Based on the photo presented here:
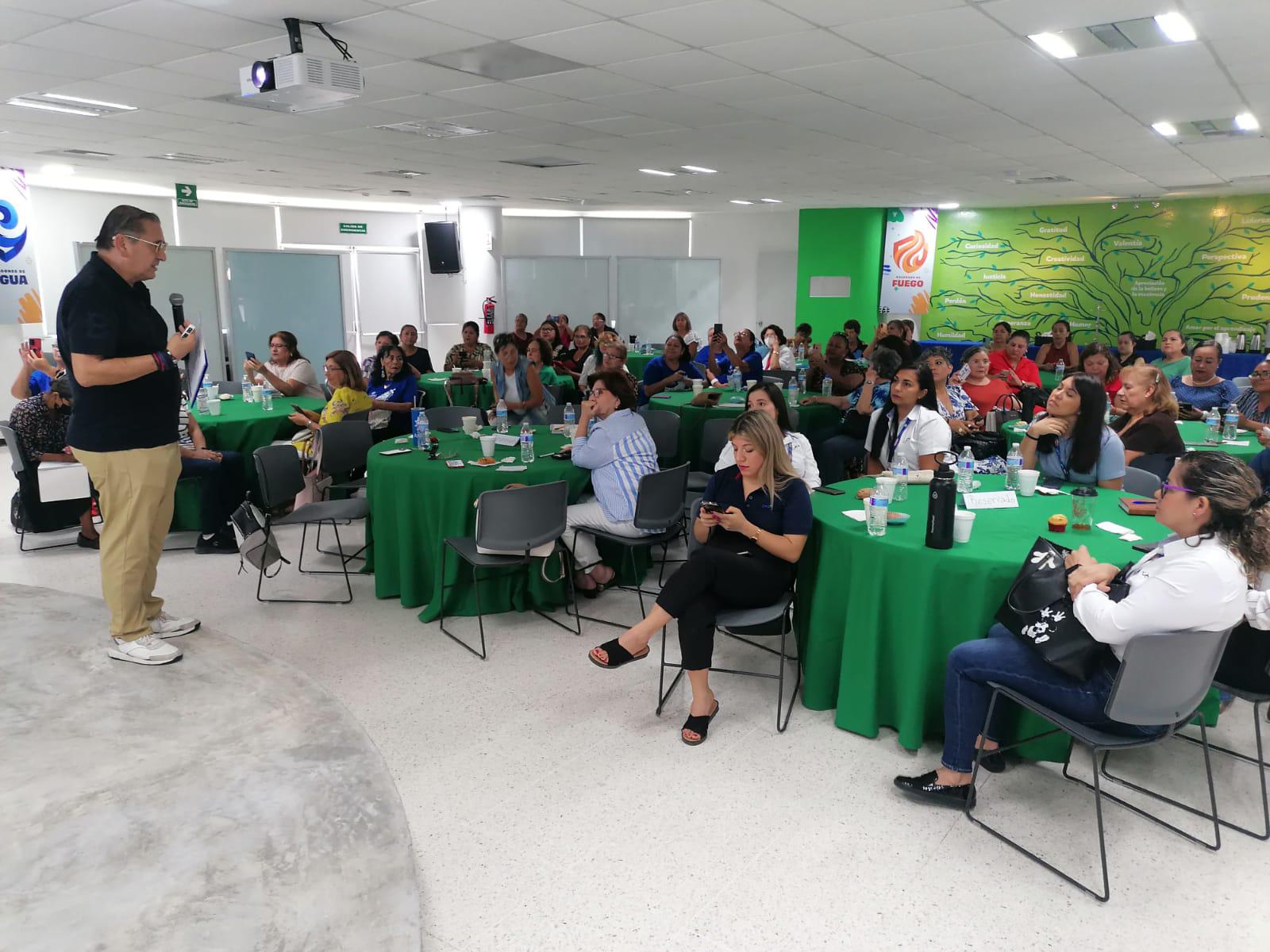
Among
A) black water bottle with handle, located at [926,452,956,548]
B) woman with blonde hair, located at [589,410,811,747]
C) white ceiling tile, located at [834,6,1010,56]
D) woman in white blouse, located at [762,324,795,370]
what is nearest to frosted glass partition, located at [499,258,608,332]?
woman in white blouse, located at [762,324,795,370]

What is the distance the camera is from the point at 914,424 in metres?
4.46

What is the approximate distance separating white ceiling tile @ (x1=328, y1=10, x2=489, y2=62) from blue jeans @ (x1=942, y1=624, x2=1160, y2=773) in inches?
151

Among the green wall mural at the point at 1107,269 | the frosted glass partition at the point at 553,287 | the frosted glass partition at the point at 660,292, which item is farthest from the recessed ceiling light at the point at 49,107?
the green wall mural at the point at 1107,269

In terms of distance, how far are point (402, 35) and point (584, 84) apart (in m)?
1.40

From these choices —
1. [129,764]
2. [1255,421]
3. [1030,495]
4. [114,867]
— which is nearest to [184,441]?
[129,764]

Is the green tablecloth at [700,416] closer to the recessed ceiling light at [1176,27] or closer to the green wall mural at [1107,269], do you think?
the recessed ceiling light at [1176,27]

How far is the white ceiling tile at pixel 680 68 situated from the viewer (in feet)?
15.9

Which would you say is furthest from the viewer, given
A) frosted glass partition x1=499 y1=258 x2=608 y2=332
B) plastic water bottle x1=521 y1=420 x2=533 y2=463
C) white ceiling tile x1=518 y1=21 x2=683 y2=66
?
frosted glass partition x1=499 y1=258 x2=608 y2=332

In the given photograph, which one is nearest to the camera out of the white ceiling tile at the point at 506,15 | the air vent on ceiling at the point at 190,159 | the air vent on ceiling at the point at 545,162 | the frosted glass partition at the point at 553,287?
the white ceiling tile at the point at 506,15

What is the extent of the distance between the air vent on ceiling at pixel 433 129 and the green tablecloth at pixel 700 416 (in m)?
2.84

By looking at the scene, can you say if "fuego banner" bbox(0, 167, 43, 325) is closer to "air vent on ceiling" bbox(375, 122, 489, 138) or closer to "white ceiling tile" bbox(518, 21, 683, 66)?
"air vent on ceiling" bbox(375, 122, 489, 138)


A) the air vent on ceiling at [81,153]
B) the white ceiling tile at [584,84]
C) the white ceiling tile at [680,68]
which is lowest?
the white ceiling tile at [680,68]

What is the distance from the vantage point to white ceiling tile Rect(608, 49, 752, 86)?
4832mm

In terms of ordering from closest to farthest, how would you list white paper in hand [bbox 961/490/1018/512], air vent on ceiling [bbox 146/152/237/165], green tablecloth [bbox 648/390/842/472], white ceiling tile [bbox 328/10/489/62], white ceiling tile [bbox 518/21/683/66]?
1. white paper in hand [bbox 961/490/1018/512]
2. white ceiling tile [bbox 328/10/489/62]
3. white ceiling tile [bbox 518/21/683/66]
4. green tablecloth [bbox 648/390/842/472]
5. air vent on ceiling [bbox 146/152/237/165]
